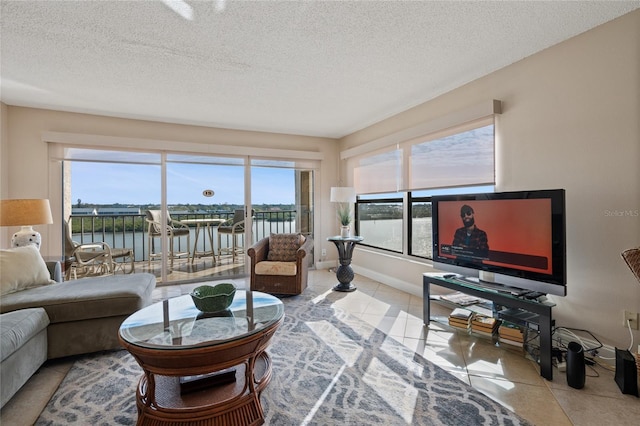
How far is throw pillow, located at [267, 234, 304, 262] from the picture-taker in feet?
13.2

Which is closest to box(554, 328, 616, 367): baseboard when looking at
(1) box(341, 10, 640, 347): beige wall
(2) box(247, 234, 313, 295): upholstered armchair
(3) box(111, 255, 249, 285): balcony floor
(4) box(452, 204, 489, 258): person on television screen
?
(1) box(341, 10, 640, 347): beige wall

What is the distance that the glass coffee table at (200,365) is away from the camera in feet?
4.83

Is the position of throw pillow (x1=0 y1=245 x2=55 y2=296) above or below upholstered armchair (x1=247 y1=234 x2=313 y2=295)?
above

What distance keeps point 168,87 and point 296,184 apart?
256 cm

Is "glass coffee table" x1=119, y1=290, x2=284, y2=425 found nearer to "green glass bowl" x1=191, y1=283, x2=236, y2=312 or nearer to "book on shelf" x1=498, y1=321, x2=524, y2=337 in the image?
"green glass bowl" x1=191, y1=283, x2=236, y2=312

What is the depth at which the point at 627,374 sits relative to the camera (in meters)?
1.80

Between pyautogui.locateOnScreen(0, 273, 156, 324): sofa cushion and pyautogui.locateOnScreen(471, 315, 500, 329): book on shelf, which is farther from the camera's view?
pyautogui.locateOnScreen(471, 315, 500, 329): book on shelf

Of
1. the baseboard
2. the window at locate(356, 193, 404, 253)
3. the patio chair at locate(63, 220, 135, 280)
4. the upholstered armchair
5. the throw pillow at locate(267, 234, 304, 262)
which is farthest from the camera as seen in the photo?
the window at locate(356, 193, 404, 253)

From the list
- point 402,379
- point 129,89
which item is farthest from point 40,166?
point 402,379

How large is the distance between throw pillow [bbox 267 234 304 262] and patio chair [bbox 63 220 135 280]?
202 cm

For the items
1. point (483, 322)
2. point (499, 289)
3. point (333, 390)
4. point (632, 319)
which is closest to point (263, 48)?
point (333, 390)

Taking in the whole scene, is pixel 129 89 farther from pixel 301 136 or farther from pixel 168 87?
pixel 301 136

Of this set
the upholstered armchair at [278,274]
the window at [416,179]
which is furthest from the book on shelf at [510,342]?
the upholstered armchair at [278,274]

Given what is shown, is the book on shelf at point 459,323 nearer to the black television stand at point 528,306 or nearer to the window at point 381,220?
the black television stand at point 528,306
